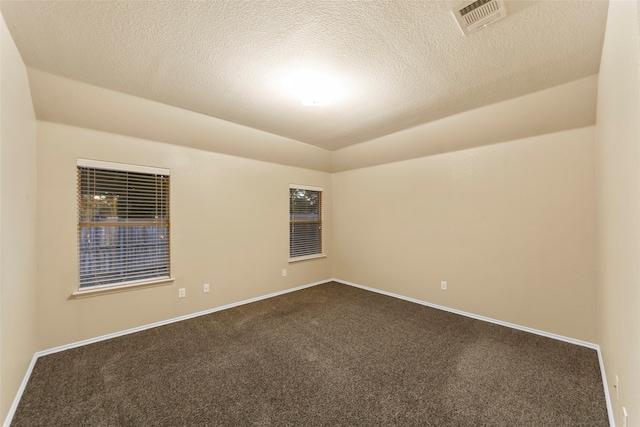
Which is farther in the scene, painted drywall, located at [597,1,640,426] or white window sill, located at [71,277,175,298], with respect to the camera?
white window sill, located at [71,277,175,298]

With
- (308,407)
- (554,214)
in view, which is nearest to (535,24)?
(554,214)

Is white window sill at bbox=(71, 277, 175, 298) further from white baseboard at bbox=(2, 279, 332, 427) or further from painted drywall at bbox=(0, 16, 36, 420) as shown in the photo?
white baseboard at bbox=(2, 279, 332, 427)

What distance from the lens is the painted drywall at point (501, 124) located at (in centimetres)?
245

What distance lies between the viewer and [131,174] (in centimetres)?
309

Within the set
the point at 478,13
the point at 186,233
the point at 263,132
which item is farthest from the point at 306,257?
the point at 478,13

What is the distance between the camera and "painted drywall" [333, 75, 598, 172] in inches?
96.3

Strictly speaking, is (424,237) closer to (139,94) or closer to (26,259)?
(139,94)

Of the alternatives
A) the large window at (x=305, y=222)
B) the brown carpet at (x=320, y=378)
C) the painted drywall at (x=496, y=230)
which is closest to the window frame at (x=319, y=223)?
the large window at (x=305, y=222)

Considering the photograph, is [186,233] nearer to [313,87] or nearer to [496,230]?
[313,87]

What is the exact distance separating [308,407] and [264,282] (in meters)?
2.63

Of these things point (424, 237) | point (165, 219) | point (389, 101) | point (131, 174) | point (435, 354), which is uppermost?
point (389, 101)

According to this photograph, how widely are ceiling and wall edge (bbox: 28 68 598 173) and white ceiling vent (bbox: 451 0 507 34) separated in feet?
4.56

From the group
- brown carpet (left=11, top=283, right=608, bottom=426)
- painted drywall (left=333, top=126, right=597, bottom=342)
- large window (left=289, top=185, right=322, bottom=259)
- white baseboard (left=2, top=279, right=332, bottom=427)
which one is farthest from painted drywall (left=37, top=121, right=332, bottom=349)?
painted drywall (left=333, top=126, right=597, bottom=342)

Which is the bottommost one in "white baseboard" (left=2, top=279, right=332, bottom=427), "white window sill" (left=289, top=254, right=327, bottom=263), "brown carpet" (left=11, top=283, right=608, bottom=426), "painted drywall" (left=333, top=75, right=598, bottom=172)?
"brown carpet" (left=11, top=283, right=608, bottom=426)
